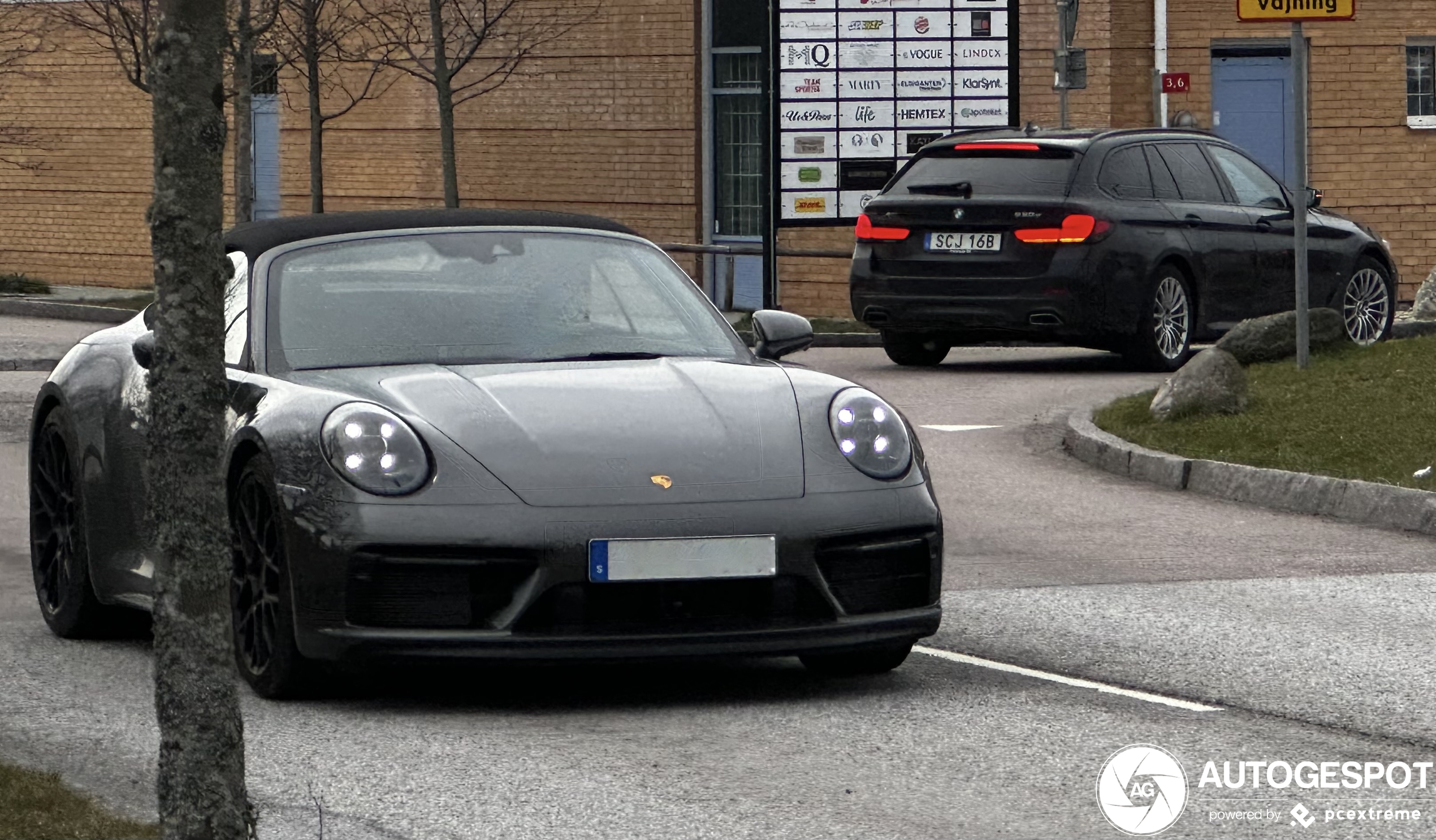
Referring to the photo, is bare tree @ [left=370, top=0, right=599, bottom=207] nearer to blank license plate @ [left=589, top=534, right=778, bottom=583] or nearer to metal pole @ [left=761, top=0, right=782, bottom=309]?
metal pole @ [left=761, top=0, right=782, bottom=309]

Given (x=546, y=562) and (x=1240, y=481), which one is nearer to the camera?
(x=546, y=562)

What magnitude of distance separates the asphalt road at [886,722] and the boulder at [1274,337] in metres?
5.88

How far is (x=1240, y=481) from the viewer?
11.8m

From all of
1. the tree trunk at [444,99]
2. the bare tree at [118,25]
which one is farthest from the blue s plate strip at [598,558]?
the tree trunk at [444,99]

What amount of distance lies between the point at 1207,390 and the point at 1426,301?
28.0ft

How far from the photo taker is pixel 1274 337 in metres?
15.5

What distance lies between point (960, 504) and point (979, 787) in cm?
594

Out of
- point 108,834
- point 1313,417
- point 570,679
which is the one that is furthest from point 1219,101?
point 108,834

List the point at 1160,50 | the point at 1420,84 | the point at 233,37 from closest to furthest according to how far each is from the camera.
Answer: the point at 233,37 → the point at 1160,50 → the point at 1420,84

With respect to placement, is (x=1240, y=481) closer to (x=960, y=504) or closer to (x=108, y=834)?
(x=960, y=504)

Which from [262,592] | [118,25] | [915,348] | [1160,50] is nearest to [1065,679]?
[262,592]

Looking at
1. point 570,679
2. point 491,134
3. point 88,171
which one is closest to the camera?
point 570,679

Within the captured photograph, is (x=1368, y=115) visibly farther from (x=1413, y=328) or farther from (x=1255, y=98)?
(x=1413, y=328)

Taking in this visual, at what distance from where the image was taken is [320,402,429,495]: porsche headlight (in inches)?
254
